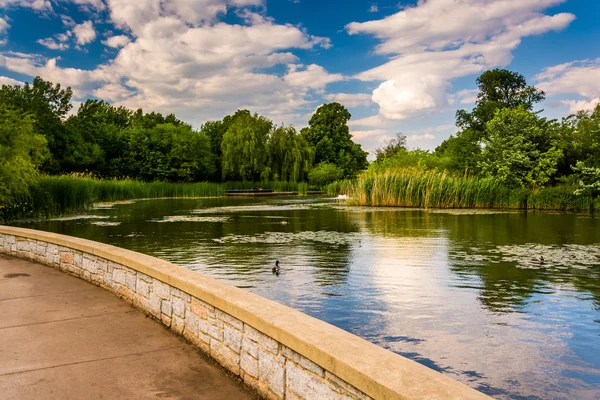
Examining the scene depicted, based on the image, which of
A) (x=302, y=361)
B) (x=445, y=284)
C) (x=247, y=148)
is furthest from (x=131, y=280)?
(x=247, y=148)

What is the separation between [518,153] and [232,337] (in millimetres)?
32329

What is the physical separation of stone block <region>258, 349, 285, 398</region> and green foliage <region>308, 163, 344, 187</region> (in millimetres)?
56172

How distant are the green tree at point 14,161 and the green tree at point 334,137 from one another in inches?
2130

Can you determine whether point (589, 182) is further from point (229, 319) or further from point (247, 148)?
point (247, 148)

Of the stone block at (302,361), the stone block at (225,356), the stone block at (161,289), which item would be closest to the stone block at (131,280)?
the stone block at (161,289)

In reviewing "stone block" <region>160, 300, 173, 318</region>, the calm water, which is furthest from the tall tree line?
"stone block" <region>160, 300, 173, 318</region>

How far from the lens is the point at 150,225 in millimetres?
19516

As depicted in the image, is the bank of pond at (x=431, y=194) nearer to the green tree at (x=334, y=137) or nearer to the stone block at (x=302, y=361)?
the stone block at (x=302, y=361)

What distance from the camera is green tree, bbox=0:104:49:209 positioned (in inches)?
720

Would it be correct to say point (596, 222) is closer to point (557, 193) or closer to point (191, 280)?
point (557, 193)

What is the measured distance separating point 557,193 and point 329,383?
96.6 ft

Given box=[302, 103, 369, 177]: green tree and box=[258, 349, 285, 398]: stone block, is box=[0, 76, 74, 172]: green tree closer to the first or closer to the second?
box=[302, 103, 369, 177]: green tree

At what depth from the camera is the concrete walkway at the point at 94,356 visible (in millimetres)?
3553

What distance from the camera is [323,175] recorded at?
61625 millimetres
